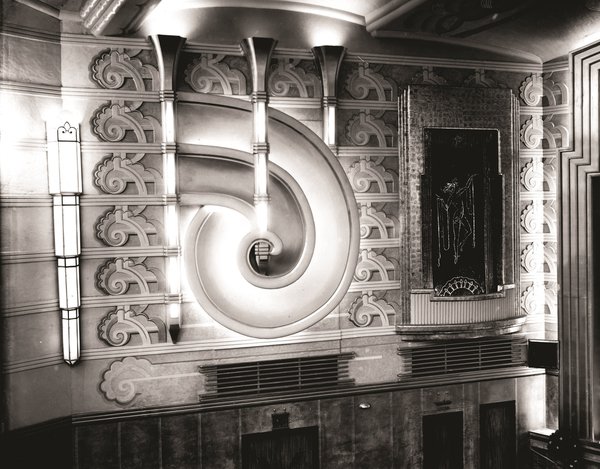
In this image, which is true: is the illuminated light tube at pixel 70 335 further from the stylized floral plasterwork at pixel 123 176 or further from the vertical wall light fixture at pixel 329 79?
the vertical wall light fixture at pixel 329 79

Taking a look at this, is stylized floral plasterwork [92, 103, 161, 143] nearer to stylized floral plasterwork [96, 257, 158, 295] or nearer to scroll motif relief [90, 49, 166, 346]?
scroll motif relief [90, 49, 166, 346]

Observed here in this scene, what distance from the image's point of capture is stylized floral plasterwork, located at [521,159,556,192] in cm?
586

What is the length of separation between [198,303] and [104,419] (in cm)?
118

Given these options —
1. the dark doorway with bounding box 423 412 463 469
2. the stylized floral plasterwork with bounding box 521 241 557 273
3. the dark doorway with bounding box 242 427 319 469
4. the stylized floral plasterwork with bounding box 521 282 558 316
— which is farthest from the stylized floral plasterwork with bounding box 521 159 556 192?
the dark doorway with bounding box 242 427 319 469

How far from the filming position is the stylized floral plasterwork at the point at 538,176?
231 inches

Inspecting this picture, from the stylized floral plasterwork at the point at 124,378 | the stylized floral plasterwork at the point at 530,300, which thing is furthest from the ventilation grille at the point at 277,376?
the stylized floral plasterwork at the point at 530,300

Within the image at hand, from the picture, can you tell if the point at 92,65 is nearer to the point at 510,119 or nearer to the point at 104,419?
the point at 104,419

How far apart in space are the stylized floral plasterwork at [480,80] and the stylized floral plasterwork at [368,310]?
2296 mm

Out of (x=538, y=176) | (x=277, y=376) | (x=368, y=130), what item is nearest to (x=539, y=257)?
(x=538, y=176)

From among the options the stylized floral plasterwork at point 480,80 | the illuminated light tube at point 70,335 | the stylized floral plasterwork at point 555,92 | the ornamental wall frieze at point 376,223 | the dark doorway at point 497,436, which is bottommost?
the dark doorway at point 497,436

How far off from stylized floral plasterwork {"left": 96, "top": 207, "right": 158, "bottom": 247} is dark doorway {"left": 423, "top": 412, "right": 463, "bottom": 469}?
10.2 ft

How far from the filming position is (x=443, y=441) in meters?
5.59

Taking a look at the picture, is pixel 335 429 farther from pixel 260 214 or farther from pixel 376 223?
pixel 260 214

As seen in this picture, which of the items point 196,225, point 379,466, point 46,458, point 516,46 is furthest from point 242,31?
point 379,466
